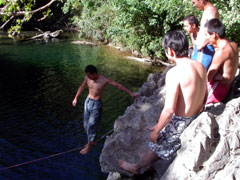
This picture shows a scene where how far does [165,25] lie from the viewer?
50.0 ft

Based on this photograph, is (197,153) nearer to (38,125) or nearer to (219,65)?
(219,65)

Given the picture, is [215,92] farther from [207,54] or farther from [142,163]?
[142,163]

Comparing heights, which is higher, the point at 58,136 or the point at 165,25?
the point at 165,25

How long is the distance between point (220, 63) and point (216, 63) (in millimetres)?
56

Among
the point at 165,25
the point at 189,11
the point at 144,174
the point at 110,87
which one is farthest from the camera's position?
the point at 165,25

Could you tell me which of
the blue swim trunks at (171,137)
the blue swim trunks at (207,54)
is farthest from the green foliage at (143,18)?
the blue swim trunks at (171,137)

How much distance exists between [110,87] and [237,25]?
7.05 metres

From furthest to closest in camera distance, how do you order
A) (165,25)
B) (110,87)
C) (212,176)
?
(165,25) → (110,87) → (212,176)

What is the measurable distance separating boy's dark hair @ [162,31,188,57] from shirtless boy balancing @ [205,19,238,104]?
1.03m

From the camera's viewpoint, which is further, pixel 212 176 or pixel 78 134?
pixel 78 134

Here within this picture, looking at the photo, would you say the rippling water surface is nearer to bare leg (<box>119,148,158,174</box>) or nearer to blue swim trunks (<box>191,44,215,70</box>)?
bare leg (<box>119,148,158,174</box>)

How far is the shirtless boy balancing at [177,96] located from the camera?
2.67 metres

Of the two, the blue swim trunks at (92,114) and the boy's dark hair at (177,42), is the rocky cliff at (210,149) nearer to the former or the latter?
the boy's dark hair at (177,42)

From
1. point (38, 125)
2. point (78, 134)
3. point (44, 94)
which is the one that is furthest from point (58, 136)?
point (44, 94)
